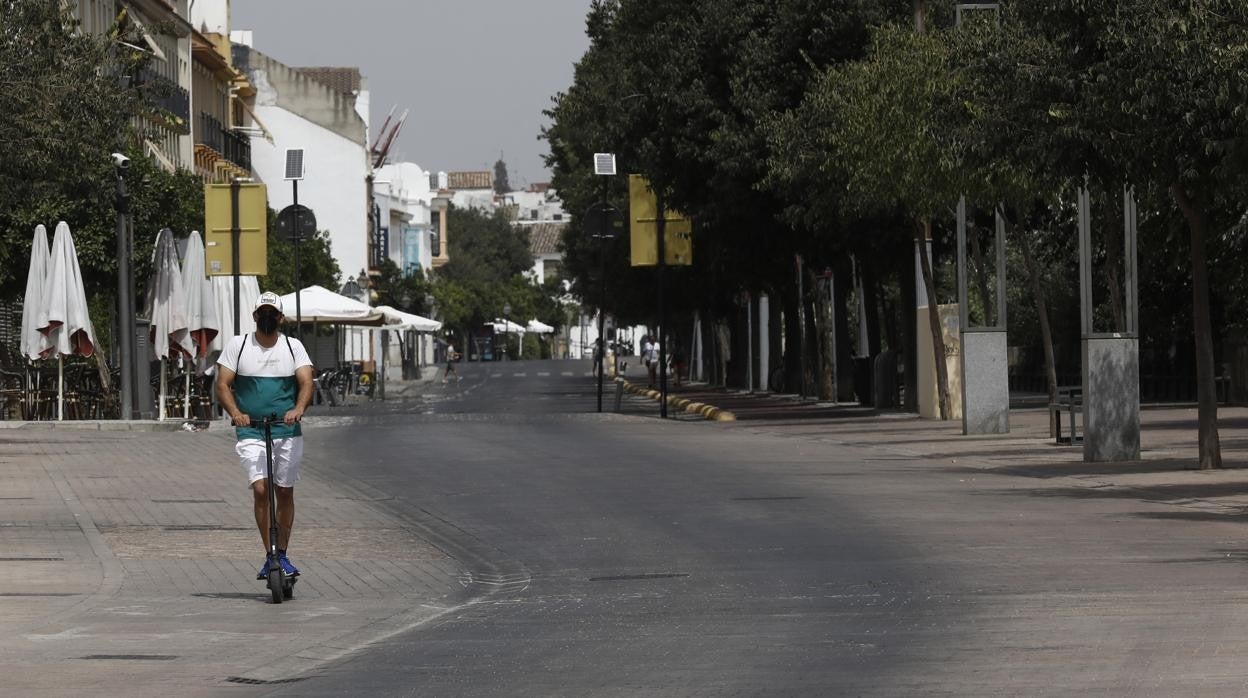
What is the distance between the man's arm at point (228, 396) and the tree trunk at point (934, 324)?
24613 mm

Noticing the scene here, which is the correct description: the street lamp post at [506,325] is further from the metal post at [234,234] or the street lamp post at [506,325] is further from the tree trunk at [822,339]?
the metal post at [234,234]

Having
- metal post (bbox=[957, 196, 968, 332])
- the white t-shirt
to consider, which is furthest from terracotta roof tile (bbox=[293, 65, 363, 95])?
the white t-shirt

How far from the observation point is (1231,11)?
63.3 ft

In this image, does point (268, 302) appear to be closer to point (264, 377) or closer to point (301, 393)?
point (264, 377)

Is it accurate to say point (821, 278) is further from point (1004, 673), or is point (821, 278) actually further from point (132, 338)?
point (1004, 673)

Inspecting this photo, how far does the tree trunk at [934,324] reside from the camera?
38.5m

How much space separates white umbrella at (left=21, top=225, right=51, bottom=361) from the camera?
3709 cm

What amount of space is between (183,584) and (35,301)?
2365 centimetres

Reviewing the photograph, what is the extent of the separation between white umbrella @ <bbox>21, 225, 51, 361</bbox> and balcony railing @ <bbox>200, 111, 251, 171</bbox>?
51.6 metres

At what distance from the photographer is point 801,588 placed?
1338 centimetres

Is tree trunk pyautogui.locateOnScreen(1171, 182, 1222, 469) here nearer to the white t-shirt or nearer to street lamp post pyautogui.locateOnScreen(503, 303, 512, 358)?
the white t-shirt

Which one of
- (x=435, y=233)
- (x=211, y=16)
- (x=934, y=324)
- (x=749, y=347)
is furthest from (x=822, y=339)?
Answer: (x=435, y=233)

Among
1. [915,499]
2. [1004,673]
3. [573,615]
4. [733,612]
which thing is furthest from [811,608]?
[915,499]

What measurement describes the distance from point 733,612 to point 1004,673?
112 inches
